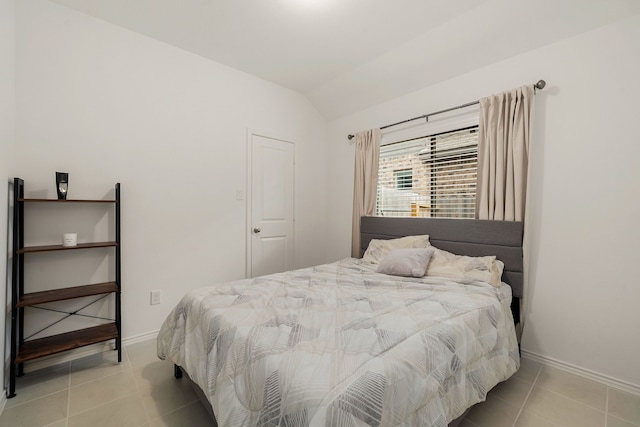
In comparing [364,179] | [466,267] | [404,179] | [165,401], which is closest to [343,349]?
[165,401]

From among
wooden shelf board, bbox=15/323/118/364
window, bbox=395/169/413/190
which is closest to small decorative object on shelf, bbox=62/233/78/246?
wooden shelf board, bbox=15/323/118/364

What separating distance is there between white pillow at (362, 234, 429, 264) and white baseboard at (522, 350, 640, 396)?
1.19 meters

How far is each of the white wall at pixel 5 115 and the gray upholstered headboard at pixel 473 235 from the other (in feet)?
10.1

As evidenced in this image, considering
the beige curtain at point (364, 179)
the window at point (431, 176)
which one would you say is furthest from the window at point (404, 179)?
the beige curtain at point (364, 179)

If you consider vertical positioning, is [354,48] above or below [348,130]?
above

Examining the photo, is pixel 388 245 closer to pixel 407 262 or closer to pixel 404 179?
pixel 407 262

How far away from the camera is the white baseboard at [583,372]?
1.85m

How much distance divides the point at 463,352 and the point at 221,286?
5.05ft

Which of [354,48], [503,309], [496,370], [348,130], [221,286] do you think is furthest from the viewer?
[348,130]

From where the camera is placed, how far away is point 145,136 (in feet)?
8.39

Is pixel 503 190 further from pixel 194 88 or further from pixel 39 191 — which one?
pixel 39 191

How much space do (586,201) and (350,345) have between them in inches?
82.7

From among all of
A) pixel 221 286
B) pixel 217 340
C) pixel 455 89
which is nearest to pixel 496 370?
pixel 217 340

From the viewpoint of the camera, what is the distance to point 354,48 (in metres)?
2.75
